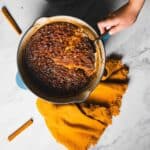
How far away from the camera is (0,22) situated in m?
0.77

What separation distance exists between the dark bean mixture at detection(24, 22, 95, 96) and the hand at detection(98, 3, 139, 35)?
41 mm

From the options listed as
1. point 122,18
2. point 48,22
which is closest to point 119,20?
point 122,18

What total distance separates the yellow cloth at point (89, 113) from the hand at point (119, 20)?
8 centimetres

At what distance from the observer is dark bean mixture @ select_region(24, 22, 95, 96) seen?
27.4 inches

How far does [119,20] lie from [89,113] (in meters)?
0.18

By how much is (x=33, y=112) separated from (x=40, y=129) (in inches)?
1.4

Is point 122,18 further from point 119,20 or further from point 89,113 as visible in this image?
point 89,113

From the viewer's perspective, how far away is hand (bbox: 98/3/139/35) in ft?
2.35

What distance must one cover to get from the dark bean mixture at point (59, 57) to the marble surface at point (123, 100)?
89 mm

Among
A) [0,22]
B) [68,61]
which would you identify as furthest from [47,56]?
[0,22]

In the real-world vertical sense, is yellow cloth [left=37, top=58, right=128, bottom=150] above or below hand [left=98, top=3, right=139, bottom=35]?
below

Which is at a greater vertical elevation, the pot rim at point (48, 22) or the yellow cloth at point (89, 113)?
the pot rim at point (48, 22)

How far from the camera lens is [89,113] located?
782 mm

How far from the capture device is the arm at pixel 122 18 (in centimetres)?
72
